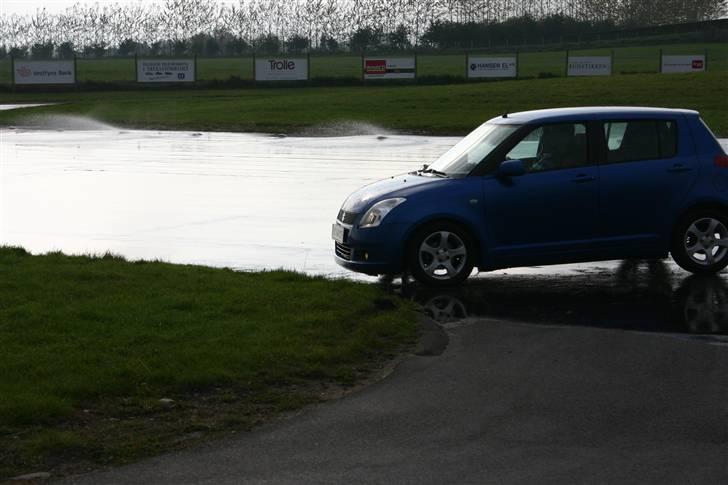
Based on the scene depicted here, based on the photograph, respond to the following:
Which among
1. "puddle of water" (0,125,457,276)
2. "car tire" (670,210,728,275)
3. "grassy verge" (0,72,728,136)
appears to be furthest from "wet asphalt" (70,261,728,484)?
"grassy verge" (0,72,728,136)

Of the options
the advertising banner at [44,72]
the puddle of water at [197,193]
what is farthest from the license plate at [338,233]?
the advertising banner at [44,72]

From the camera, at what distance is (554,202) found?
37.7ft

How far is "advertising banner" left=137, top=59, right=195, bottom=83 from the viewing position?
2261 inches

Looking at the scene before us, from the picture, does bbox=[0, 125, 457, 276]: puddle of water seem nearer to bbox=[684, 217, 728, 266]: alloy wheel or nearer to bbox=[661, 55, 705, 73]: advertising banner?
bbox=[684, 217, 728, 266]: alloy wheel

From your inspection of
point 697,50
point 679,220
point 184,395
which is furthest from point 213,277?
point 697,50

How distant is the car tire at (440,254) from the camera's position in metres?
11.3

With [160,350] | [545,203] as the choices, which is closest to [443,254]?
[545,203]

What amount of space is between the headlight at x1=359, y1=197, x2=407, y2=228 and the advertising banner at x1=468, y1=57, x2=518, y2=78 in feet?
151

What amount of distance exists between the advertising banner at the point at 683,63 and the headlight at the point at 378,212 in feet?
161

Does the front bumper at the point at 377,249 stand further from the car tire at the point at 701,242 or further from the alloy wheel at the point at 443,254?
the car tire at the point at 701,242

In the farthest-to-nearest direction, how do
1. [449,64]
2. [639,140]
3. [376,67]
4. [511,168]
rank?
[449,64] < [376,67] < [639,140] < [511,168]

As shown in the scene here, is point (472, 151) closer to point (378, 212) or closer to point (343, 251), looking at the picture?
point (378, 212)

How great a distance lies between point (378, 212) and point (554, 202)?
1.66 meters

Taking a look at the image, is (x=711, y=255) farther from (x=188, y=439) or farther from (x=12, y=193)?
(x=12, y=193)
